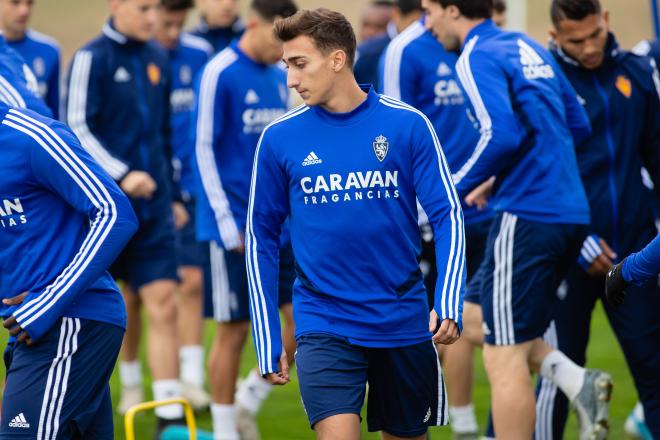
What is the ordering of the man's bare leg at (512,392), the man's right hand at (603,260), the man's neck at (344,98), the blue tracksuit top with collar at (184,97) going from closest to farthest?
the man's neck at (344,98), the man's bare leg at (512,392), the man's right hand at (603,260), the blue tracksuit top with collar at (184,97)

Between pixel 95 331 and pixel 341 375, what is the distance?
3.10ft

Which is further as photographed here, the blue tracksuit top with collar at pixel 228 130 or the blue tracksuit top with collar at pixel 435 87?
the blue tracksuit top with collar at pixel 228 130

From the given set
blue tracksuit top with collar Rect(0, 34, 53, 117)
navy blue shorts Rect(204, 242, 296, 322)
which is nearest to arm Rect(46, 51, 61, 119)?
navy blue shorts Rect(204, 242, 296, 322)

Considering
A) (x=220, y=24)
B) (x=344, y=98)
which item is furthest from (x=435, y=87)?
(x=220, y=24)

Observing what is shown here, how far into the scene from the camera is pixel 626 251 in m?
6.82

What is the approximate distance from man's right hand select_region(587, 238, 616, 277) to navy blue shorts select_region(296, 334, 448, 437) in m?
1.59

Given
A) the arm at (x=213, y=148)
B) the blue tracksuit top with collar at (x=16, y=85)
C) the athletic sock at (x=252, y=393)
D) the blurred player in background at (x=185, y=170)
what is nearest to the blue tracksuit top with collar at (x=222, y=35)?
the blurred player in background at (x=185, y=170)

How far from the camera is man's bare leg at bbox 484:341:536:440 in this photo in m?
6.33

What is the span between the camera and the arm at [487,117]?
623 cm

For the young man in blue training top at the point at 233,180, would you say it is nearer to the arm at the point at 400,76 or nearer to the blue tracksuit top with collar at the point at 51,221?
the arm at the point at 400,76

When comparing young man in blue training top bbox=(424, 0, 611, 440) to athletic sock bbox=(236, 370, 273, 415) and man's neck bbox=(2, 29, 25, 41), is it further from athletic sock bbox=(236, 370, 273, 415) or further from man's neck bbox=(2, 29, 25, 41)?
man's neck bbox=(2, 29, 25, 41)

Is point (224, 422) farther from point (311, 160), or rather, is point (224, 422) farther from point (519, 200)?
point (311, 160)

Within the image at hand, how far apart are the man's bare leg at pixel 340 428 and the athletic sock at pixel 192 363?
455 cm

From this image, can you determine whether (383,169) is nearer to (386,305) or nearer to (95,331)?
(386,305)
